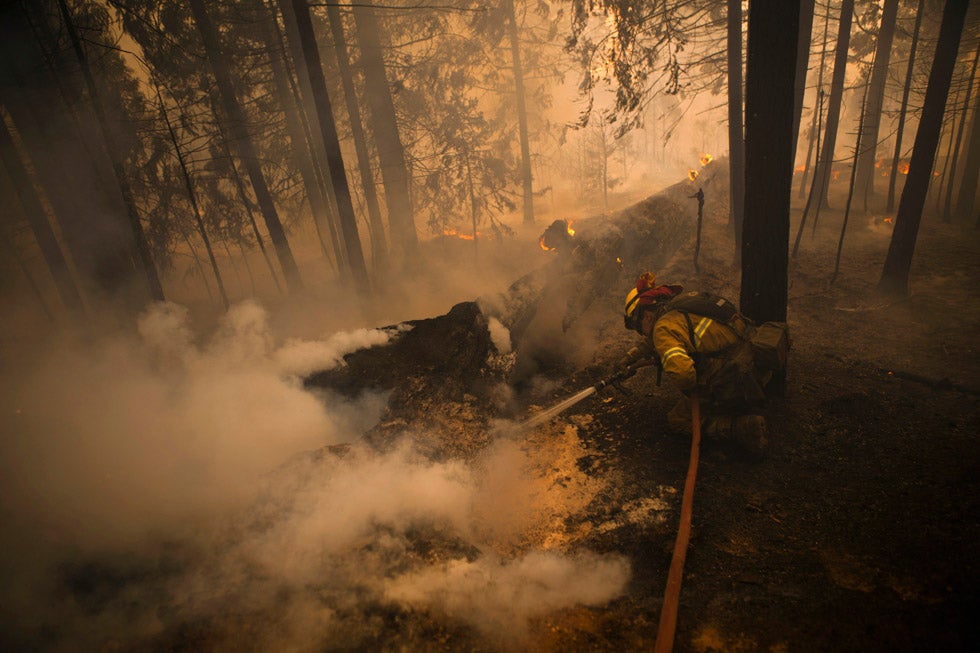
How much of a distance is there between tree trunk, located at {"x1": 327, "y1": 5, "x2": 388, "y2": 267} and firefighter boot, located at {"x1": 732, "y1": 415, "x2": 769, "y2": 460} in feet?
38.2

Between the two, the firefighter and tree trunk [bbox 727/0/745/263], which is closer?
the firefighter

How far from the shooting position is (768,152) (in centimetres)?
462

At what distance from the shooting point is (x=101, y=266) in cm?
937

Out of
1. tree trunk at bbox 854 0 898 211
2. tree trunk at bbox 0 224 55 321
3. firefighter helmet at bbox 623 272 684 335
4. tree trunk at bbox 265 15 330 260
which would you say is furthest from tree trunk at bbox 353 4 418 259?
tree trunk at bbox 854 0 898 211

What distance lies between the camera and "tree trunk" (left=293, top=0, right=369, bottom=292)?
26.9 feet

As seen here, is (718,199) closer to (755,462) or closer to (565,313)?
(565,313)

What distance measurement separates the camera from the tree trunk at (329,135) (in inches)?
322

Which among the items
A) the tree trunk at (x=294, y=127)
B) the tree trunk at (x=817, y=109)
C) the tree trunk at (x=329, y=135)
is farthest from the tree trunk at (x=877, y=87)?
the tree trunk at (x=294, y=127)

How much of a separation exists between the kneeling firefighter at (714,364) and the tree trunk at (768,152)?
67 centimetres

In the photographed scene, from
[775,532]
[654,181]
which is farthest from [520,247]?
[654,181]

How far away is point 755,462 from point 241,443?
5.59 m

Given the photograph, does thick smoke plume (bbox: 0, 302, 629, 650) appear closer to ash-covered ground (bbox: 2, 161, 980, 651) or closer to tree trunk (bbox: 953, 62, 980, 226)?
ash-covered ground (bbox: 2, 161, 980, 651)

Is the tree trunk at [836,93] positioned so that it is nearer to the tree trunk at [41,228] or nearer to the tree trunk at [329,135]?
the tree trunk at [329,135]

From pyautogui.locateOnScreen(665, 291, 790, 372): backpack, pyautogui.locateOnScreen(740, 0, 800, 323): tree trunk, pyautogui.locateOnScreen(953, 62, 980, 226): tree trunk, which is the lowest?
pyautogui.locateOnScreen(953, 62, 980, 226): tree trunk
